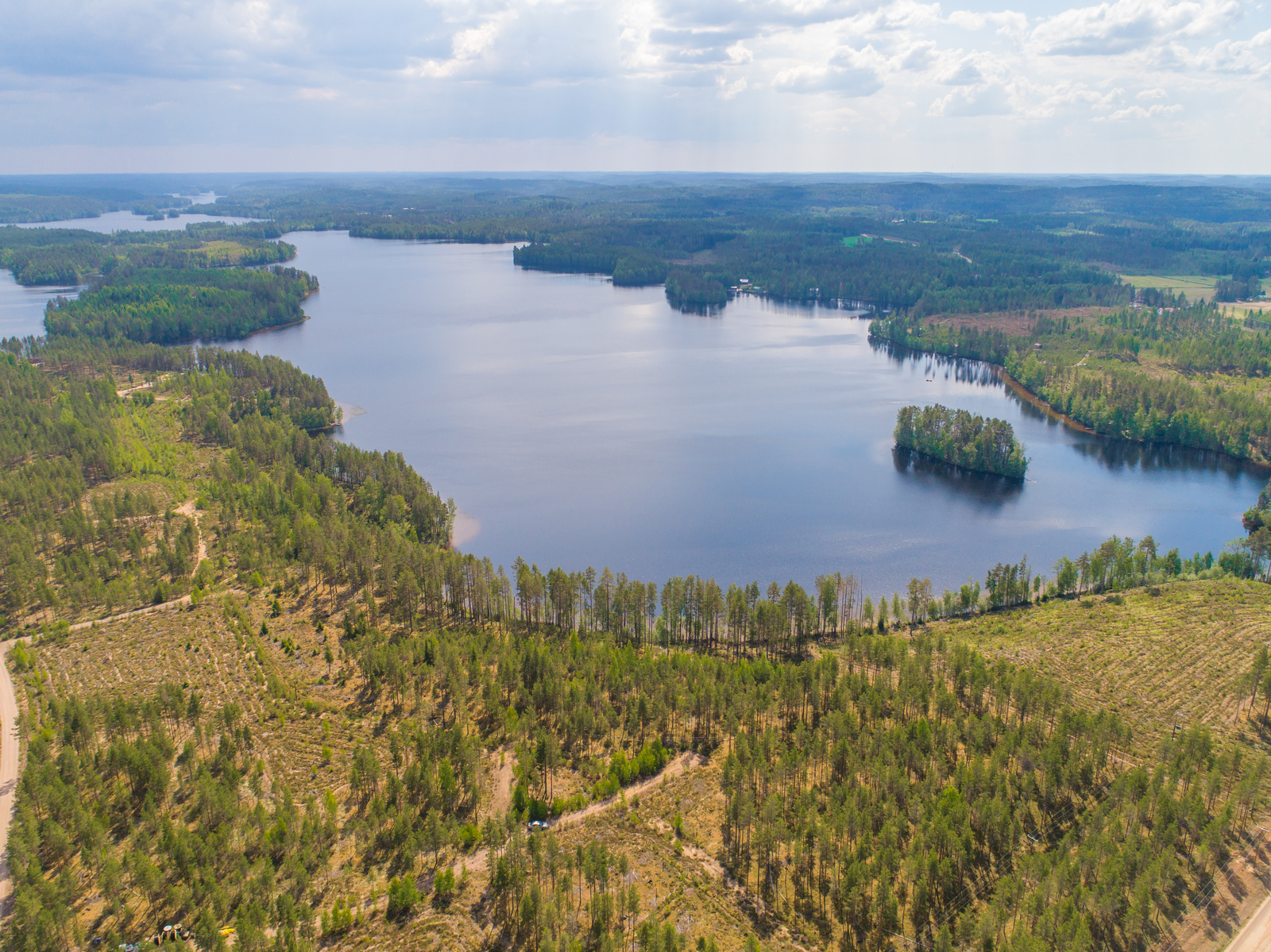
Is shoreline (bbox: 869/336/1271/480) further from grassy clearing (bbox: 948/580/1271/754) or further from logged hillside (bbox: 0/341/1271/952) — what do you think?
grassy clearing (bbox: 948/580/1271/754)

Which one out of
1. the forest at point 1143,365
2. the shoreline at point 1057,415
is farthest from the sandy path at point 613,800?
the forest at point 1143,365

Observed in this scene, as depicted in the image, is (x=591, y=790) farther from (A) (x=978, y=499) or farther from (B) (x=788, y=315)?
(B) (x=788, y=315)

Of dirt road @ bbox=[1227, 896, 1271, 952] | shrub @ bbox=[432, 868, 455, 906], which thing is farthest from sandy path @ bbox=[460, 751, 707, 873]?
dirt road @ bbox=[1227, 896, 1271, 952]

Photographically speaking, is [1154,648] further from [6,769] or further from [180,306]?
[180,306]

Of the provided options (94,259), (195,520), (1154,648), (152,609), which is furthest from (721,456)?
(94,259)

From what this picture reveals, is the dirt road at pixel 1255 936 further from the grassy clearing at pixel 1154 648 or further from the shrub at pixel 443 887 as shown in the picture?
the shrub at pixel 443 887

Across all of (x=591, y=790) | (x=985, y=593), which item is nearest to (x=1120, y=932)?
(x=591, y=790)
